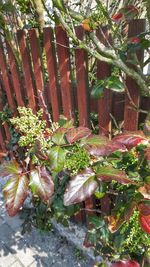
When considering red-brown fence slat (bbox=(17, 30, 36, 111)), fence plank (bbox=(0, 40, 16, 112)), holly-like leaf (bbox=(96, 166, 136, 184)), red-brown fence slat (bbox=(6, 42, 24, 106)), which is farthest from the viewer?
fence plank (bbox=(0, 40, 16, 112))

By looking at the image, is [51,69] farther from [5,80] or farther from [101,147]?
[101,147]

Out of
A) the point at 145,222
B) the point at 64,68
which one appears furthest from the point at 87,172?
the point at 64,68

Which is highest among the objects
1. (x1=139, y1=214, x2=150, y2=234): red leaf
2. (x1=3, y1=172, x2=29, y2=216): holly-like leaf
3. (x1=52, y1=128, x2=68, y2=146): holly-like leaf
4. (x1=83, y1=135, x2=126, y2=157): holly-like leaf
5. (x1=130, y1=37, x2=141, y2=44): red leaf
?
(x1=130, y1=37, x2=141, y2=44): red leaf

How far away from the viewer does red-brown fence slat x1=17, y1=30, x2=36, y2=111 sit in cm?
212

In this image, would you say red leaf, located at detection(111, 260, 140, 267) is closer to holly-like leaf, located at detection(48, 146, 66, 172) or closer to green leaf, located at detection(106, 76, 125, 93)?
holly-like leaf, located at detection(48, 146, 66, 172)

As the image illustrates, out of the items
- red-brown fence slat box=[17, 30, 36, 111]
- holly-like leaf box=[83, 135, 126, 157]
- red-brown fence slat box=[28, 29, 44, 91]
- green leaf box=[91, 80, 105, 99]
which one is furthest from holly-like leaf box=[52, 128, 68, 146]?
red-brown fence slat box=[17, 30, 36, 111]

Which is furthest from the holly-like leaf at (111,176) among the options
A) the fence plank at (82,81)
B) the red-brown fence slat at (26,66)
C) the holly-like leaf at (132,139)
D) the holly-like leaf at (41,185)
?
the red-brown fence slat at (26,66)

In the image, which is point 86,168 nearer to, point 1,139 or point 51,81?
point 51,81

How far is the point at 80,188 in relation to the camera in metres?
1.21

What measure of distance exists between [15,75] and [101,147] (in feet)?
4.85

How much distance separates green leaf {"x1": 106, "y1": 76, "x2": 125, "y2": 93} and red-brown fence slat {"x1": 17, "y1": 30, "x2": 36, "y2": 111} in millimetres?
938

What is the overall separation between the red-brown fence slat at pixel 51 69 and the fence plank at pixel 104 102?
44 cm

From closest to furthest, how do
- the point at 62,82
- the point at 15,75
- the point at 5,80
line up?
the point at 62,82, the point at 15,75, the point at 5,80

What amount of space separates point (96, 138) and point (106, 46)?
2.05 ft
